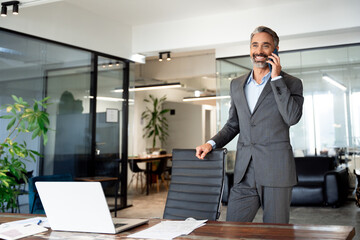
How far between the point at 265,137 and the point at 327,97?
5.29 m

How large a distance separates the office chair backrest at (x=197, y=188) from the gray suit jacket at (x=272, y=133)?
13cm

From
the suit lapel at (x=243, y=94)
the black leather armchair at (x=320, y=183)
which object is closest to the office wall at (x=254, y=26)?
the black leather armchair at (x=320, y=183)

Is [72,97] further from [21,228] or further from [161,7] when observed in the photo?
[21,228]

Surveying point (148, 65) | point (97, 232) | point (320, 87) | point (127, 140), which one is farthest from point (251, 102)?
point (148, 65)

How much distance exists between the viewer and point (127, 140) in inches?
265

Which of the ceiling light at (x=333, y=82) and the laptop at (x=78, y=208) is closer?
the laptop at (x=78, y=208)

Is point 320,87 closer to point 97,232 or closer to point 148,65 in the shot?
point 148,65

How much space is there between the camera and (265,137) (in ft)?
6.99

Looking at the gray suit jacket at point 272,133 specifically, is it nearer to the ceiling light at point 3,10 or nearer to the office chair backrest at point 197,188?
the office chair backrest at point 197,188

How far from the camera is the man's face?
2188mm

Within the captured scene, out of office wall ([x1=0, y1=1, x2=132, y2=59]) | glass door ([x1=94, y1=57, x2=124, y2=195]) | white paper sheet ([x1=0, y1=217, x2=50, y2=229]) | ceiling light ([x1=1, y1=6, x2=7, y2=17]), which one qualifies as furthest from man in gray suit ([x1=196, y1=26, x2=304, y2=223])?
glass door ([x1=94, y1=57, x2=124, y2=195])

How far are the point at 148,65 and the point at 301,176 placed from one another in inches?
206

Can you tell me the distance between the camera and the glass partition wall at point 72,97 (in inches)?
191

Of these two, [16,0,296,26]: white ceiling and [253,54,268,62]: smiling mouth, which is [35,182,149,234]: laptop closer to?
[253,54,268,62]: smiling mouth
